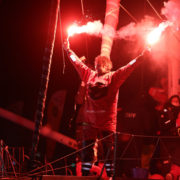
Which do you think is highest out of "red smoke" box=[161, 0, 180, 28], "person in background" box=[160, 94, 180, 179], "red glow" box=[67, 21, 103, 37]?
"red smoke" box=[161, 0, 180, 28]

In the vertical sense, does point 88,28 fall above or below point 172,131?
above

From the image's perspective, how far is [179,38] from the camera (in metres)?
6.20

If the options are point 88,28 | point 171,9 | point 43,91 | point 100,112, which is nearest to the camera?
point 43,91

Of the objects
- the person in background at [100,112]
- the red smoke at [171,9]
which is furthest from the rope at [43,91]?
the red smoke at [171,9]

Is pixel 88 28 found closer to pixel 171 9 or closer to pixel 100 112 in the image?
pixel 171 9

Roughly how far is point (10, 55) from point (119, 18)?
476 cm

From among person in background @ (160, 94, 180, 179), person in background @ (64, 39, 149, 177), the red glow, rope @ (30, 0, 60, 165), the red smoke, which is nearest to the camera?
rope @ (30, 0, 60, 165)

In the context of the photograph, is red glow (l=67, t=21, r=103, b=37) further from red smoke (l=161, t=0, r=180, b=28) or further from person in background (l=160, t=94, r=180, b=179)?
person in background (l=160, t=94, r=180, b=179)

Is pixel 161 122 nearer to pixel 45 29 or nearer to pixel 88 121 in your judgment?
pixel 88 121

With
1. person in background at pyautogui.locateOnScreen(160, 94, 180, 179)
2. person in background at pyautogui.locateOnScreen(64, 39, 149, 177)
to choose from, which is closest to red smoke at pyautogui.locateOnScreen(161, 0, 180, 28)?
person in background at pyautogui.locateOnScreen(160, 94, 180, 179)

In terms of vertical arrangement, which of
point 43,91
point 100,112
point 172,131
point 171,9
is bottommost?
point 172,131

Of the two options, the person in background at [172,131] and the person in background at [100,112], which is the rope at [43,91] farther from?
the person in background at [172,131]

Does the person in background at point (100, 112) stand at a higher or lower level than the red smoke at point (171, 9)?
lower

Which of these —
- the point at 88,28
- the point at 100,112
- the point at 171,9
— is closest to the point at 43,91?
the point at 100,112
